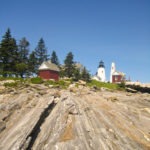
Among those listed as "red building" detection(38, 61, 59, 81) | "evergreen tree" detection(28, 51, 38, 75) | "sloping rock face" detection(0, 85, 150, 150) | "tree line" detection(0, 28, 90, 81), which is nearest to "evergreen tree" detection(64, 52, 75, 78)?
"tree line" detection(0, 28, 90, 81)

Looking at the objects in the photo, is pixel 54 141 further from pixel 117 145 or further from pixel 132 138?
pixel 132 138

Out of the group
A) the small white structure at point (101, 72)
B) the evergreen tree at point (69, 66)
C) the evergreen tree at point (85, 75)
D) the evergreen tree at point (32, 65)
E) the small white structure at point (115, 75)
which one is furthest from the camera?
the small white structure at point (101, 72)

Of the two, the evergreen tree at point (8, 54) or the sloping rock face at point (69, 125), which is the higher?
the evergreen tree at point (8, 54)

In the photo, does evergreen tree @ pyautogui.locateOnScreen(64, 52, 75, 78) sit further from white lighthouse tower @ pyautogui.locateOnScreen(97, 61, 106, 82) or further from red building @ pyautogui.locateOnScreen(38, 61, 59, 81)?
white lighthouse tower @ pyautogui.locateOnScreen(97, 61, 106, 82)

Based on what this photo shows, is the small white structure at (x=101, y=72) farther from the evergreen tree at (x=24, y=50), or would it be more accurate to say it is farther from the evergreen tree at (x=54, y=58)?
the evergreen tree at (x=24, y=50)

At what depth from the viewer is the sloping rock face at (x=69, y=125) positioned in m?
16.5

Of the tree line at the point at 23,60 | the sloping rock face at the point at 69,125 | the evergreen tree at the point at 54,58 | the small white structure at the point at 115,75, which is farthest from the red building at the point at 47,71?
the small white structure at the point at 115,75

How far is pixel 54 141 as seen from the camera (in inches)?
670

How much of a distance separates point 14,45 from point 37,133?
58357 millimetres

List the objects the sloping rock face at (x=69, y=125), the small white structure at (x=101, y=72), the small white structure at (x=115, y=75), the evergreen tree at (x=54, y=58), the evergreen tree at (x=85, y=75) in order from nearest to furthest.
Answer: the sloping rock face at (x=69, y=125) → the evergreen tree at (x=85, y=75) → the evergreen tree at (x=54, y=58) → the small white structure at (x=115, y=75) → the small white structure at (x=101, y=72)

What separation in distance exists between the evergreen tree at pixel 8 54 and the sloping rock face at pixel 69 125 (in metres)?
42.1

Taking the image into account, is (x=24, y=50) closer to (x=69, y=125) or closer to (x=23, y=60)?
(x=23, y=60)

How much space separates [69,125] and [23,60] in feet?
211

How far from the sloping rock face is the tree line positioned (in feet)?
138
